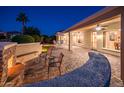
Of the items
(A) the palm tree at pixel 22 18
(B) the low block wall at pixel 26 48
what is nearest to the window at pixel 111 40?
(B) the low block wall at pixel 26 48

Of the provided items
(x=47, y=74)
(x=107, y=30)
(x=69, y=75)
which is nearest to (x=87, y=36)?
(x=107, y=30)

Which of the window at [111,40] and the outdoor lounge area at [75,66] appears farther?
the window at [111,40]

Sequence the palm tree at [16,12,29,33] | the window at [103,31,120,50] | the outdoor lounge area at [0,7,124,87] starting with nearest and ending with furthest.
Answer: the outdoor lounge area at [0,7,124,87] < the window at [103,31,120,50] < the palm tree at [16,12,29,33]

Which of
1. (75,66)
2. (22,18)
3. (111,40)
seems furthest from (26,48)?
(22,18)

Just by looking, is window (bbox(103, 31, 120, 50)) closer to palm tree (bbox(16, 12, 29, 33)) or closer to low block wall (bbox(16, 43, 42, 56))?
low block wall (bbox(16, 43, 42, 56))

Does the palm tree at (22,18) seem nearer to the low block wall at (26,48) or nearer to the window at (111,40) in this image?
Answer: the low block wall at (26,48)

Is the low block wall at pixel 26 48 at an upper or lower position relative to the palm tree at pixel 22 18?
lower

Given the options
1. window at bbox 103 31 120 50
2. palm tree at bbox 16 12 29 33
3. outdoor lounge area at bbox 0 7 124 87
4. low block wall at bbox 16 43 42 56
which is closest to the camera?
outdoor lounge area at bbox 0 7 124 87

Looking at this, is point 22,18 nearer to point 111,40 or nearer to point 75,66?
point 111,40

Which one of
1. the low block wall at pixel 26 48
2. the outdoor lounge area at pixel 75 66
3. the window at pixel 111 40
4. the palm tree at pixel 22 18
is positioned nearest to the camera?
the outdoor lounge area at pixel 75 66

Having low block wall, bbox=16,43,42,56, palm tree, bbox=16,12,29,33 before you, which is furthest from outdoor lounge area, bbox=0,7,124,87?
palm tree, bbox=16,12,29,33

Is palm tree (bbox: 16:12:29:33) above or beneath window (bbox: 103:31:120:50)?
above

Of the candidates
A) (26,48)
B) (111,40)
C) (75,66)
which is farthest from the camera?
(111,40)

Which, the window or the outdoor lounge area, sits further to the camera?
the window
